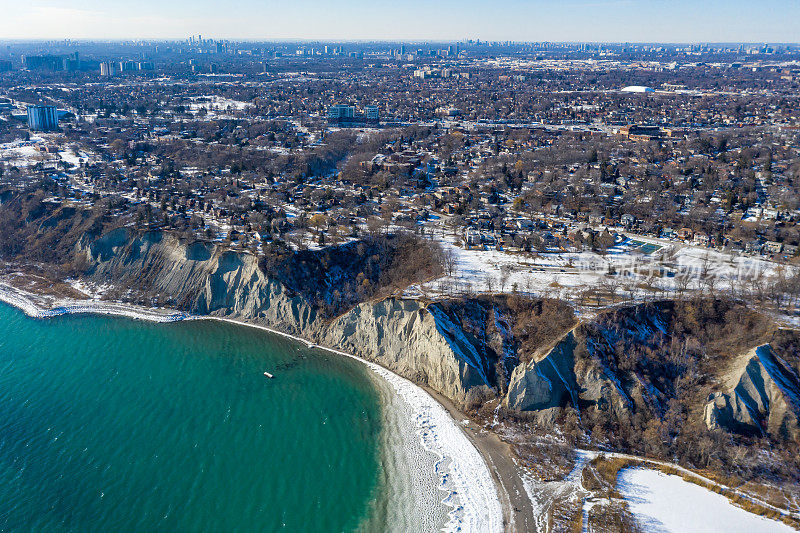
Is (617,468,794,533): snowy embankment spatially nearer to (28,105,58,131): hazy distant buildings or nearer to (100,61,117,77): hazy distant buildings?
(28,105,58,131): hazy distant buildings

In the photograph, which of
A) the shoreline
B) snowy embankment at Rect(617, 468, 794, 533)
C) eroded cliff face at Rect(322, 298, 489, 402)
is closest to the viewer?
snowy embankment at Rect(617, 468, 794, 533)

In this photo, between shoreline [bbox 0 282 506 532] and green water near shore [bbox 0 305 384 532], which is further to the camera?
green water near shore [bbox 0 305 384 532]

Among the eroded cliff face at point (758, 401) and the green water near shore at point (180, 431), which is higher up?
the eroded cliff face at point (758, 401)

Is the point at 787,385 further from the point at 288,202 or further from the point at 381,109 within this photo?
the point at 381,109

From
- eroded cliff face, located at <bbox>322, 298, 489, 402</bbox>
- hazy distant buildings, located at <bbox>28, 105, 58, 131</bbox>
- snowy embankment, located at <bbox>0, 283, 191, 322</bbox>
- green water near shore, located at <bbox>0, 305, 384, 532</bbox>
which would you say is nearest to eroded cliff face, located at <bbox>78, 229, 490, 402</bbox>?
eroded cliff face, located at <bbox>322, 298, 489, 402</bbox>

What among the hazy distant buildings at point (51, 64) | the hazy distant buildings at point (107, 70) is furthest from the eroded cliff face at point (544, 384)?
the hazy distant buildings at point (51, 64)

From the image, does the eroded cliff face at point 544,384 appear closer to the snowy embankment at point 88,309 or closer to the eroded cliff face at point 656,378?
the eroded cliff face at point 656,378

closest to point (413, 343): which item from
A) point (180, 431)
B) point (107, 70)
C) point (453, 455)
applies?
point (453, 455)
